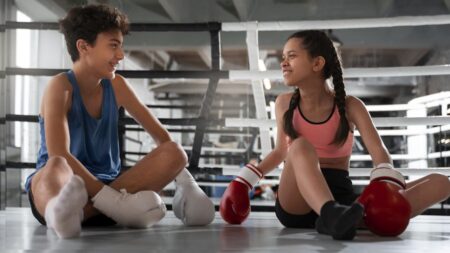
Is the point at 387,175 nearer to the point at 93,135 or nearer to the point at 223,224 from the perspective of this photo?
the point at 223,224

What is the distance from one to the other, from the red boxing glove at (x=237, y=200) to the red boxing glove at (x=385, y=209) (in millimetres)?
410

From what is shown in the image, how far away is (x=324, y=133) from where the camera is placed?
59.4 inches

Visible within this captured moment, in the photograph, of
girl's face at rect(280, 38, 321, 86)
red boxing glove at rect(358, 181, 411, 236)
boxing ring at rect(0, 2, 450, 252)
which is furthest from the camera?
girl's face at rect(280, 38, 321, 86)

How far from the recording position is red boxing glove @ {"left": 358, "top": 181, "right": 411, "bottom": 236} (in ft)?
3.94

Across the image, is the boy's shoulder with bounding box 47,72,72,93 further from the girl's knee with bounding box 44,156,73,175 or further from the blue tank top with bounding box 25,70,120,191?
the girl's knee with bounding box 44,156,73,175

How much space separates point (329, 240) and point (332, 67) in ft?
1.89

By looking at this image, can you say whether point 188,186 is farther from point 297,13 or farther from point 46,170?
point 297,13

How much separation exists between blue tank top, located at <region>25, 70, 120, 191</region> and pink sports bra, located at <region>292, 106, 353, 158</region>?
20.2 inches

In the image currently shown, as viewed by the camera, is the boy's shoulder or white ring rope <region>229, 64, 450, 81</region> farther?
white ring rope <region>229, 64, 450, 81</region>

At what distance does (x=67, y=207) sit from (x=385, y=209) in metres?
0.67

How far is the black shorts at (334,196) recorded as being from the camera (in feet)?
4.82

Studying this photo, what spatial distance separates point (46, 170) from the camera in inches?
48.5

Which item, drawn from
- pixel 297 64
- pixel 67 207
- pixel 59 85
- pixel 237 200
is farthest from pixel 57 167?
pixel 297 64

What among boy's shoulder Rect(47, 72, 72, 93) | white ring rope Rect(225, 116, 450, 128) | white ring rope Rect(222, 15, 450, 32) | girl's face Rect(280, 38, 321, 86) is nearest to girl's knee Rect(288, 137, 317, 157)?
girl's face Rect(280, 38, 321, 86)
